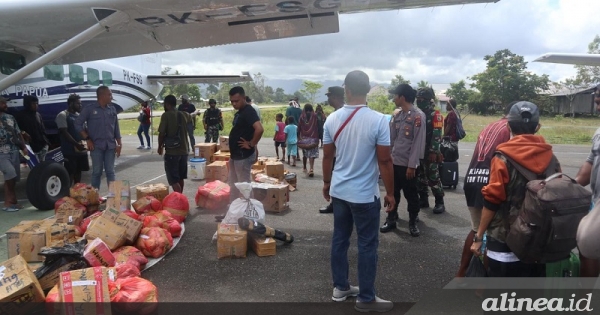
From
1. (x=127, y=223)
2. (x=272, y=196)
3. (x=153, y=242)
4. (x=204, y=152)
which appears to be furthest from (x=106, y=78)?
(x=153, y=242)

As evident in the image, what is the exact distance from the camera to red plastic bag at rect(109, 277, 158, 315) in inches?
118

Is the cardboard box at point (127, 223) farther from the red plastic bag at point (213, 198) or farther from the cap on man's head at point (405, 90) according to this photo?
the cap on man's head at point (405, 90)

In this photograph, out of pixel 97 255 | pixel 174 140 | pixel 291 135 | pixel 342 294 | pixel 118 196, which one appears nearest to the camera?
pixel 342 294

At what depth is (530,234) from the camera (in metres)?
2.33

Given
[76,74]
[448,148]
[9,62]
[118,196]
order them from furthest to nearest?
1. [76,74]
2. [448,148]
3. [9,62]
4. [118,196]

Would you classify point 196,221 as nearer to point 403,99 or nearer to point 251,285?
point 251,285

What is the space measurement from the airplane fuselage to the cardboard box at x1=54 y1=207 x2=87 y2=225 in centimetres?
243

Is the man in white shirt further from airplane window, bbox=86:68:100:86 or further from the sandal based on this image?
airplane window, bbox=86:68:100:86

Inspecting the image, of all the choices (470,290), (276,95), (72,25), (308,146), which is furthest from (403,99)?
(276,95)

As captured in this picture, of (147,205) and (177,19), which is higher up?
(177,19)

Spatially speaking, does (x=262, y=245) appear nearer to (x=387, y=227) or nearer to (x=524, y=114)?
(x=387, y=227)

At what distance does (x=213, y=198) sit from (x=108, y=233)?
2191mm

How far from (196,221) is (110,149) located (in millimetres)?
1886

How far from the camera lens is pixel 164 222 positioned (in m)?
5.04
